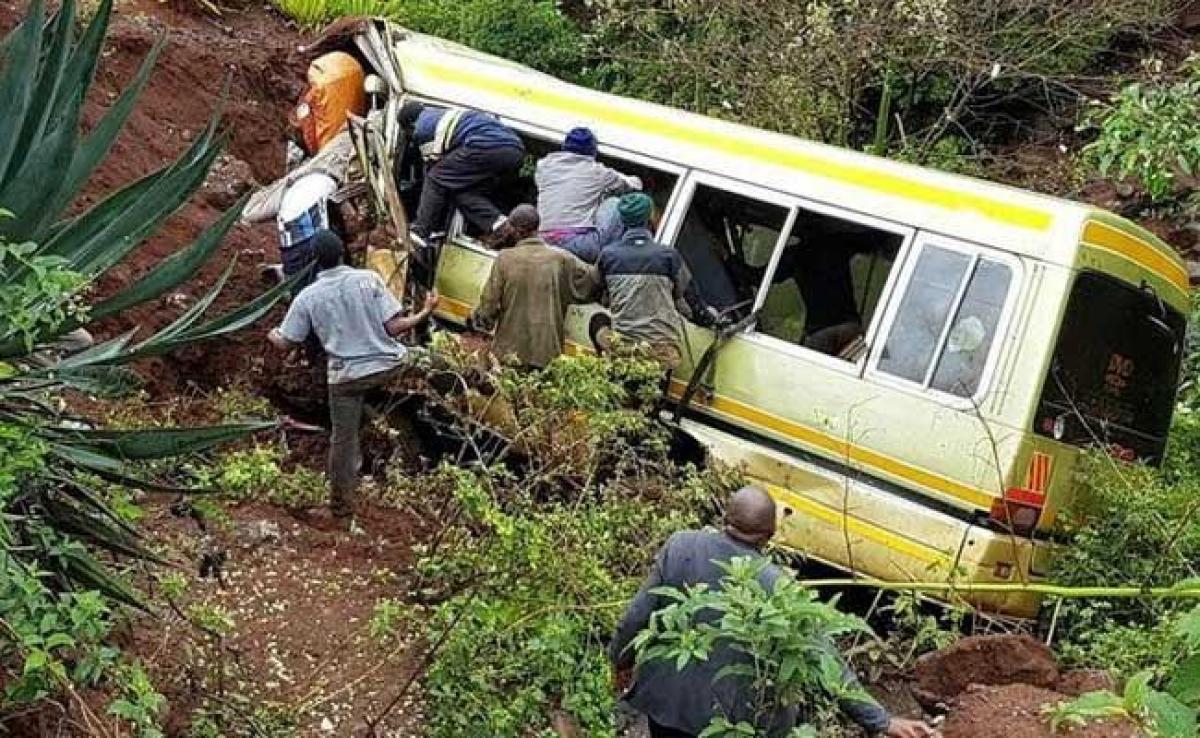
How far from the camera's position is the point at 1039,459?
23.9 ft

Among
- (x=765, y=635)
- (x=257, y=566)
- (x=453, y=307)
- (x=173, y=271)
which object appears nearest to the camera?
(x=765, y=635)

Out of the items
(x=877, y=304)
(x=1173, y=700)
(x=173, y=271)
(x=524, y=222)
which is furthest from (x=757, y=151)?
(x=1173, y=700)

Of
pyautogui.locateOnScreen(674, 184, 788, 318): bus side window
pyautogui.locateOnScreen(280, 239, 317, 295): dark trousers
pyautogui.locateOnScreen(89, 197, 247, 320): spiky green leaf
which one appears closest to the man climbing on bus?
pyautogui.locateOnScreen(89, 197, 247, 320): spiky green leaf

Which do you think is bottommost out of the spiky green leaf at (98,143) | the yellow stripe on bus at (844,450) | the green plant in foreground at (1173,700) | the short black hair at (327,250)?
the yellow stripe on bus at (844,450)

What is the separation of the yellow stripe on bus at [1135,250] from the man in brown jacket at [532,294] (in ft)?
8.40

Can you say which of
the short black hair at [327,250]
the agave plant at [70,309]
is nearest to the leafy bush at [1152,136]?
the short black hair at [327,250]

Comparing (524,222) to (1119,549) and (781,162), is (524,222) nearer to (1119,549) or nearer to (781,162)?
(781,162)

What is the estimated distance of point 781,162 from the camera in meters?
8.05

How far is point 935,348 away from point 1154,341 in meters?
1.22

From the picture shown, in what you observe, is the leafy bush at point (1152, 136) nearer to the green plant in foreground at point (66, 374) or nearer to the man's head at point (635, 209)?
the man's head at point (635, 209)

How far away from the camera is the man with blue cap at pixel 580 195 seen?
855 centimetres

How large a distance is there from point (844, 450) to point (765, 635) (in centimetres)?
322

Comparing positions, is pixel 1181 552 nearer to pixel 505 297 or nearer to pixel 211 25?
pixel 505 297

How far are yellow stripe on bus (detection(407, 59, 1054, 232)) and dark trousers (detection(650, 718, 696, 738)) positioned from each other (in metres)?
3.18
